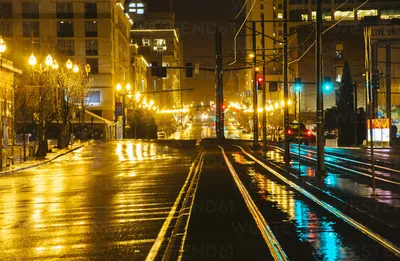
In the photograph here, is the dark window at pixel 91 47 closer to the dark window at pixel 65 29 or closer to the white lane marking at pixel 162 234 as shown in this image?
the dark window at pixel 65 29

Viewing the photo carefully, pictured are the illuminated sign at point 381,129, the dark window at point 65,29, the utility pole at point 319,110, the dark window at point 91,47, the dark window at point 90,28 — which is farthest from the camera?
the dark window at point 91,47

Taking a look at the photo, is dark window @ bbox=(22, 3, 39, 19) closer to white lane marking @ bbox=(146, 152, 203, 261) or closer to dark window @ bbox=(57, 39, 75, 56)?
dark window @ bbox=(57, 39, 75, 56)

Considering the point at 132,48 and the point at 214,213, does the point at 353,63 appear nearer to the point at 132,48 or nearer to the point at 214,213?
the point at 132,48

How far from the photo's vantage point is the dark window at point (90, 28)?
309ft

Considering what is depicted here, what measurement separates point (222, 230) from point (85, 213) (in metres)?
4.49

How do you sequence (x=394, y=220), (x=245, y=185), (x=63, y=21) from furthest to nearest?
(x=63, y=21), (x=245, y=185), (x=394, y=220)

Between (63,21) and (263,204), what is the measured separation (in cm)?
8305

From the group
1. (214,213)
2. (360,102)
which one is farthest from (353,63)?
(214,213)

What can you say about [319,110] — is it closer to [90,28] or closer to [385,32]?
[385,32]

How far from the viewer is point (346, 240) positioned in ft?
34.8

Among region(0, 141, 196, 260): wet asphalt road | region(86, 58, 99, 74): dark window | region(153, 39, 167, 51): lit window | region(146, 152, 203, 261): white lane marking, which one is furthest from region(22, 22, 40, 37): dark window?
region(153, 39, 167, 51): lit window

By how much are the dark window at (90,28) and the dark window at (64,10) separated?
2737 mm

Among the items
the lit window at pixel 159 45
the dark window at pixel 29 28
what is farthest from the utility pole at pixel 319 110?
the lit window at pixel 159 45

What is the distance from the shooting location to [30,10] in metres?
92.7
